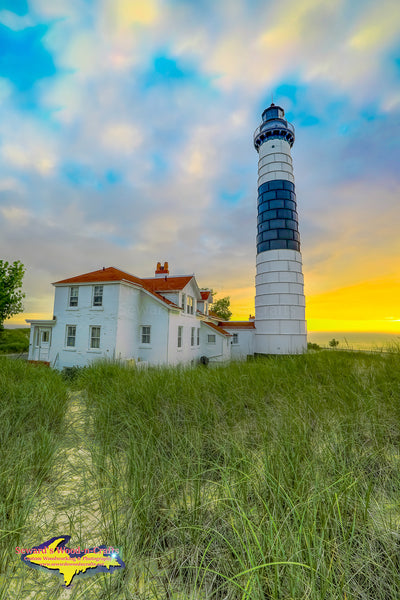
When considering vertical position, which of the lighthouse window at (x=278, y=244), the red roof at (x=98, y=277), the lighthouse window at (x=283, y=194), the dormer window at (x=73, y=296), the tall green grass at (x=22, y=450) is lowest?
the tall green grass at (x=22, y=450)

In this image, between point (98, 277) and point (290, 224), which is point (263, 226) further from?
point (98, 277)

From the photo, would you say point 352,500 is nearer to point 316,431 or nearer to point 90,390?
point 316,431

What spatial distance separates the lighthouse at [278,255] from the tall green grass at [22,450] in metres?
21.3

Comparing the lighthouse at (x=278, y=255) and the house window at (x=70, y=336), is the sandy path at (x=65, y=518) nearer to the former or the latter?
the house window at (x=70, y=336)

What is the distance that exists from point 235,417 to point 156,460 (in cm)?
227

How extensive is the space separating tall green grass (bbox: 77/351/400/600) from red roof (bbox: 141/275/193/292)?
15.3m

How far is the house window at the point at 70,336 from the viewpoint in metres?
18.1

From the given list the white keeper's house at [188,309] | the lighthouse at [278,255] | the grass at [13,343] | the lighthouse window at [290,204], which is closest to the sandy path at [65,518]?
the white keeper's house at [188,309]

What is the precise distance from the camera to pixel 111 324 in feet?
56.4

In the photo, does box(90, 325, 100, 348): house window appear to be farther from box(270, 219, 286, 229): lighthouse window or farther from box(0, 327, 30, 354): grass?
box(270, 219, 286, 229): lighthouse window

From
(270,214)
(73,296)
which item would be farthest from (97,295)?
(270,214)

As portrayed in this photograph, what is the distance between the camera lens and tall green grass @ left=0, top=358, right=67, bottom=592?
7.93 feet

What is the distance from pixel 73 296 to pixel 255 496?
19.4 meters

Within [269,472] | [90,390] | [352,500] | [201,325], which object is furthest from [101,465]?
[201,325]
